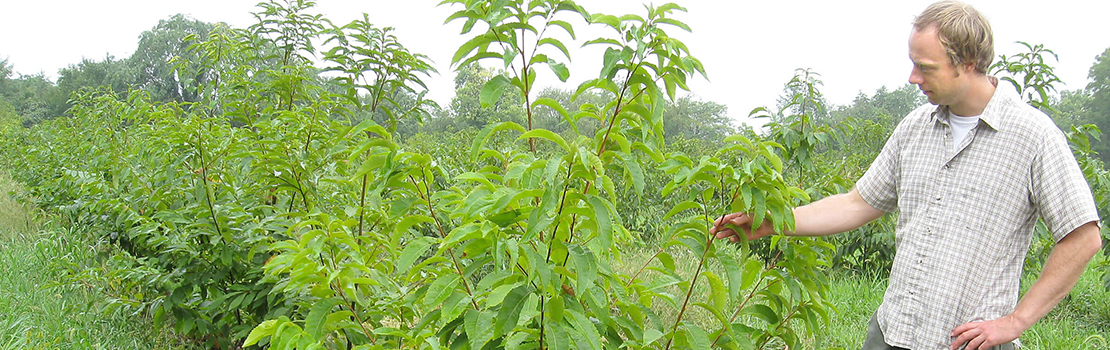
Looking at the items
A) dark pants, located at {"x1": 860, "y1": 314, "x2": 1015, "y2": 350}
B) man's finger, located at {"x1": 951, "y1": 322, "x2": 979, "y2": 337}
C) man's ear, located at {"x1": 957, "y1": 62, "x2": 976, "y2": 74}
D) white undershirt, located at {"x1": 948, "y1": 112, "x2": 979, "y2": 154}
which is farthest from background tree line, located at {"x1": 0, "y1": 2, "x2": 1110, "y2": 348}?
man's ear, located at {"x1": 957, "y1": 62, "x2": 976, "y2": 74}

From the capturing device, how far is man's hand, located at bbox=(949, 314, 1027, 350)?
Answer: 1.78m

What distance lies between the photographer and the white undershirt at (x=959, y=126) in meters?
1.95

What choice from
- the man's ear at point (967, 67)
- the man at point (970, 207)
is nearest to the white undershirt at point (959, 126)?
the man at point (970, 207)

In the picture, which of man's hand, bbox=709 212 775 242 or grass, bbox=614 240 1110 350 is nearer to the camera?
man's hand, bbox=709 212 775 242

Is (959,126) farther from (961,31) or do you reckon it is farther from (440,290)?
(440,290)

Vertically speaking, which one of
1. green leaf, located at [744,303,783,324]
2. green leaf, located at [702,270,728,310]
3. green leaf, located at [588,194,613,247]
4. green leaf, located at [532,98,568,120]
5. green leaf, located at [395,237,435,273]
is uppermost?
green leaf, located at [532,98,568,120]

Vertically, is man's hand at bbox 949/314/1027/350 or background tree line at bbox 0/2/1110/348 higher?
background tree line at bbox 0/2/1110/348

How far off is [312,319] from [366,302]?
0.95ft

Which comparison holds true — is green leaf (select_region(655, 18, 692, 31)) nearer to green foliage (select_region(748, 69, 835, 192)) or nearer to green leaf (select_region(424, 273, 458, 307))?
green leaf (select_region(424, 273, 458, 307))

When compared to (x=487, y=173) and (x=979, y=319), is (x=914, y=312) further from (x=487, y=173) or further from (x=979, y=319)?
(x=487, y=173)

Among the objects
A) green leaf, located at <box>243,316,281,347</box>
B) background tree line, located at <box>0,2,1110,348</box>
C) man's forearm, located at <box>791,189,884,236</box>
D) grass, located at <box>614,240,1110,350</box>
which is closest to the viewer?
background tree line, located at <box>0,2,1110,348</box>

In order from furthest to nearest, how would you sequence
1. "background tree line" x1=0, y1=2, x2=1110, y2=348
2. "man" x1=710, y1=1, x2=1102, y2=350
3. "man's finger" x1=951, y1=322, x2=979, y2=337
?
"man's finger" x1=951, y1=322, x2=979, y2=337, "man" x1=710, y1=1, x2=1102, y2=350, "background tree line" x1=0, y1=2, x2=1110, y2=348

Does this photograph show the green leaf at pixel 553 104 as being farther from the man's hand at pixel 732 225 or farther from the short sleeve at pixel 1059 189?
the short sleeve at pixel 1059 189

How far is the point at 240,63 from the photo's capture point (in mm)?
3631
